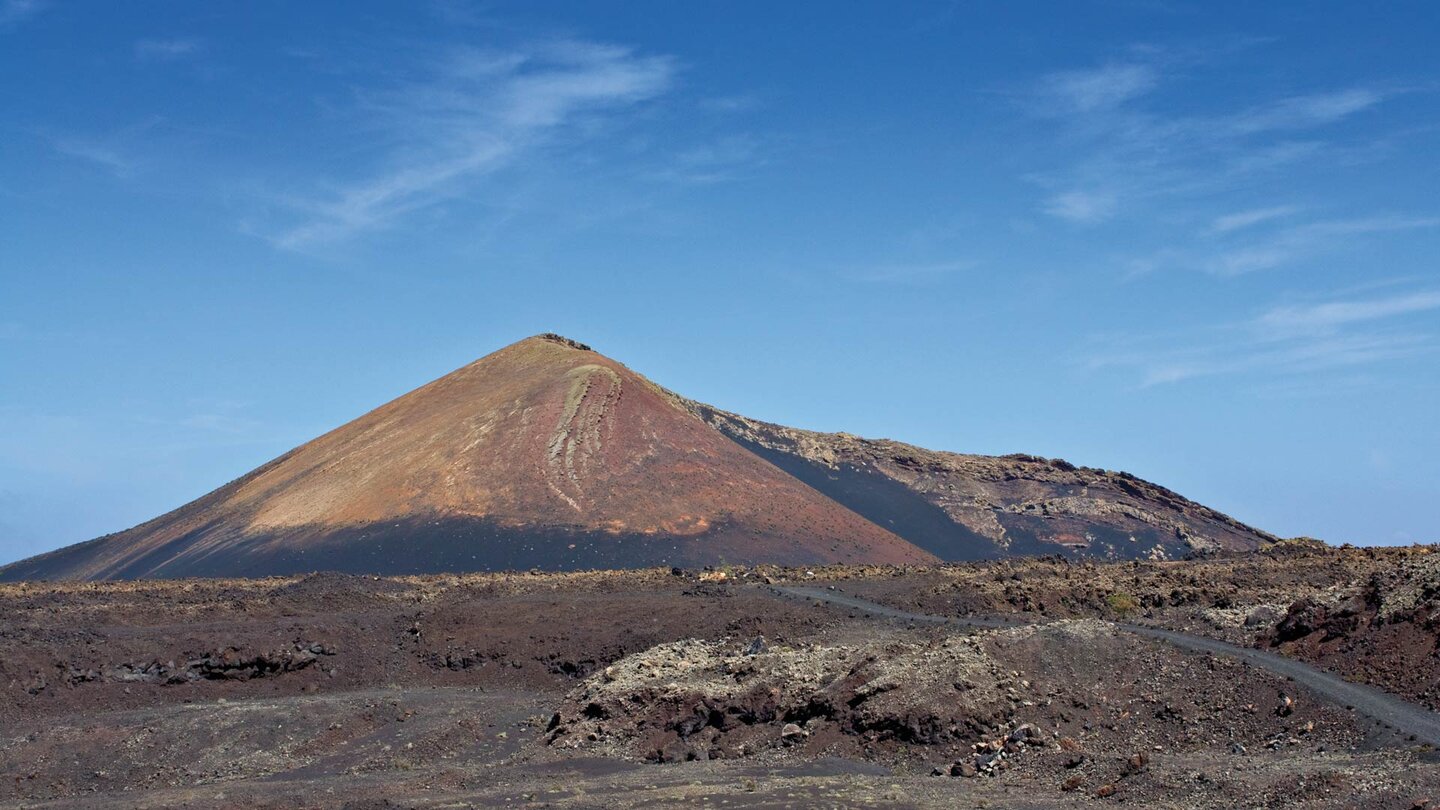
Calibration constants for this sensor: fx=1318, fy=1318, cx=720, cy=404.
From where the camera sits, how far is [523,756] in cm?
3134

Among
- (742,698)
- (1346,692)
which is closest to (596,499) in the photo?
(742,698)

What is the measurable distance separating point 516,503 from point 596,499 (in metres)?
4.44

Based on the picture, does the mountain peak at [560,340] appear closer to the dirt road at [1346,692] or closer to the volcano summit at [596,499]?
the volcano summit at [596,499]

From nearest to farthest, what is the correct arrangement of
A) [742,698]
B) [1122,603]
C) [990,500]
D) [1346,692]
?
[1346,692]
[742,698]
[1122,603]
[990,500]

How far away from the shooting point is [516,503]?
73.3 m

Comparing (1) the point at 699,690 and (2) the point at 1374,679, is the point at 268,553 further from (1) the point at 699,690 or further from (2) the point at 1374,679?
(2) the point at 1374,679

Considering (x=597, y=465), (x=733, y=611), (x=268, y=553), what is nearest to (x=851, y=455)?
(x=597, y=465)

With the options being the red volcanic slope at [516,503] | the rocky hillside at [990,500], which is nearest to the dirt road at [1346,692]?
the red volcanic slope at [516,503]

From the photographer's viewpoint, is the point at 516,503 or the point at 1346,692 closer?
the point at 1346,692

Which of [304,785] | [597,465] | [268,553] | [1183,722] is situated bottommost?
[304,785]

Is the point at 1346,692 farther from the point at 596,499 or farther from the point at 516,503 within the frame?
the point at 516,503

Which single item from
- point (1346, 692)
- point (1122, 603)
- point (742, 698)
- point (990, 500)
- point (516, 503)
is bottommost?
point (742, 698)

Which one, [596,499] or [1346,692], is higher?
[596,499]

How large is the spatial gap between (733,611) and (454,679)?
892cm
